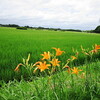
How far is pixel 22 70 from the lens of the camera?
313 centimetres

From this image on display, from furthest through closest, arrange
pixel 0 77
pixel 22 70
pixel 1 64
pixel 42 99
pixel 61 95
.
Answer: pixel 1 64
pixel 22 70
pixel 0 77
pixel 61 95
pixel 42 99

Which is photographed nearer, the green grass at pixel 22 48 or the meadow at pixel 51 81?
the meadow at pixel 51 81

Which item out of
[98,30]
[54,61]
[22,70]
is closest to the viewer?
[54,61]

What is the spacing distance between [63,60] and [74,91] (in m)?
2.71

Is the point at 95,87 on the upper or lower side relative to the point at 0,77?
upper

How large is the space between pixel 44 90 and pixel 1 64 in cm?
232

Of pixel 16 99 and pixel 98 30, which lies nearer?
pixel 16 99

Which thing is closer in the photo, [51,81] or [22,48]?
[51,81]

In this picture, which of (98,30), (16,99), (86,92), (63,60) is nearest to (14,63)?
(63,60)

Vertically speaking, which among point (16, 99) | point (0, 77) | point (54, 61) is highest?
point (54, 61)

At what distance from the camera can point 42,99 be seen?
4.01ft

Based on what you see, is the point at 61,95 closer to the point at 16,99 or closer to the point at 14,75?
the point at 16,99

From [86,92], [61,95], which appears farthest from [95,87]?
[61,95]

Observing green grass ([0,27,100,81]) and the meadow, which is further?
green grass ([0,27,100,81])
